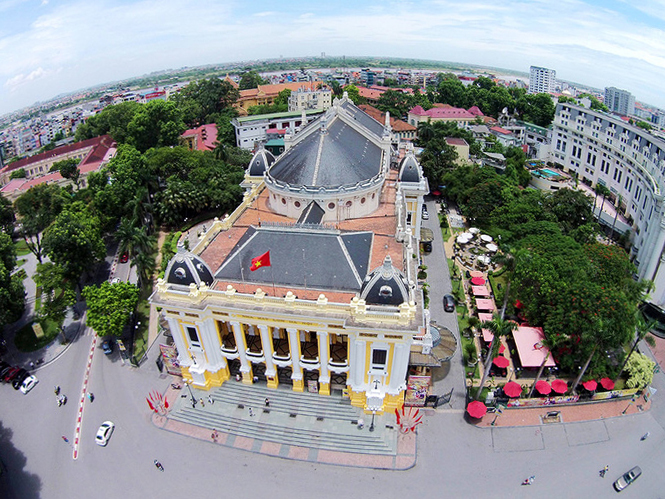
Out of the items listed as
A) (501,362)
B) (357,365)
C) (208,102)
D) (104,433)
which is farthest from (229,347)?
(208,102)

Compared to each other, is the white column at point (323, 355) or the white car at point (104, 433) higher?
the white column at point (323, 355)

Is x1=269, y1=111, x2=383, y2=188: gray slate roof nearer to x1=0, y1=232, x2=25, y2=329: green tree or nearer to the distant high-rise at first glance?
x1=0, y1=232, x2=25, y2=329: green tree

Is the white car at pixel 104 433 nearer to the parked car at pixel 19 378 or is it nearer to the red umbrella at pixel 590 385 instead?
the parked car at pixel 19 378

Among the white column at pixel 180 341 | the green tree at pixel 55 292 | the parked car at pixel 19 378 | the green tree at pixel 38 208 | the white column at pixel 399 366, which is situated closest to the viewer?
the white column at pixel 399 366

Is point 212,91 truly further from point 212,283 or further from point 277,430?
point 277,430

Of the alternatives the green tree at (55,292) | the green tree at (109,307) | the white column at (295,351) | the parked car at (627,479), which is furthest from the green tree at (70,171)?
the parked car at (627,479)

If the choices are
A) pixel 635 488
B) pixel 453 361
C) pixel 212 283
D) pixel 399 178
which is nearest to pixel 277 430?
pixel 212 283
